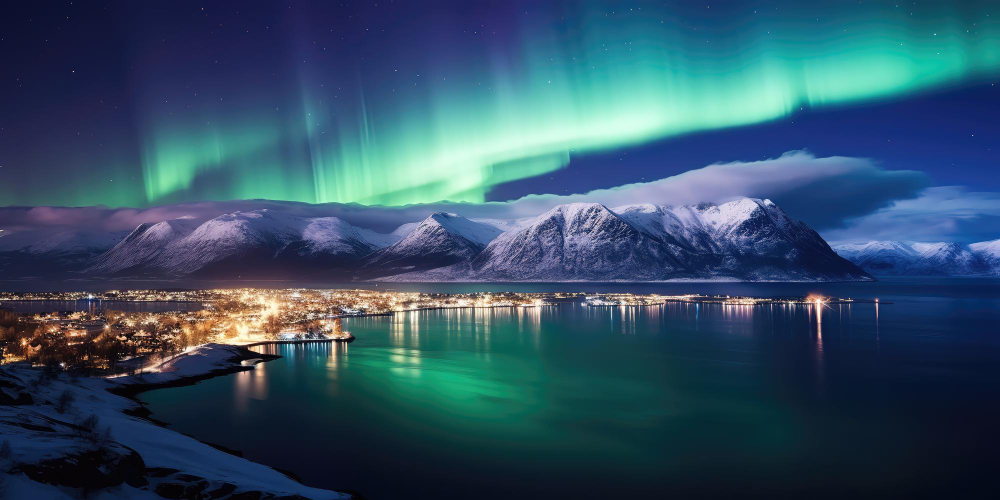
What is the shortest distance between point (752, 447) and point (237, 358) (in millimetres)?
66884

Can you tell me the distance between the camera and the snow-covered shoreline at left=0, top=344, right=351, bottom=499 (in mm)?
25219

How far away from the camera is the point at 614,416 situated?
54.6m

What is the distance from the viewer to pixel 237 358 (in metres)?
82.6

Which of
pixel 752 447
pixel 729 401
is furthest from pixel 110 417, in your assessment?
pixel 729 401

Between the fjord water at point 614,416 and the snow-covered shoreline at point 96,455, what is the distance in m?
4.42

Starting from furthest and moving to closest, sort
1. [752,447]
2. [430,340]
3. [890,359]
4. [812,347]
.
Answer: [430,340], [812,347], [890,359], [752,447]

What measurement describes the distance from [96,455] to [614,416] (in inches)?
1580

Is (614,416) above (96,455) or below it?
below

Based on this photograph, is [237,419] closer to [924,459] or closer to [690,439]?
[690,439]

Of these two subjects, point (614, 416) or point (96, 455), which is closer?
point (96, 455)

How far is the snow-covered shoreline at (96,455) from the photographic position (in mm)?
25219

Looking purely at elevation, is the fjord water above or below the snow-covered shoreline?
below

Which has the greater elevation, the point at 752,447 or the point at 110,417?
the point at 110,417

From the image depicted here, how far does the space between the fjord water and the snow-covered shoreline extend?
14.5ft
